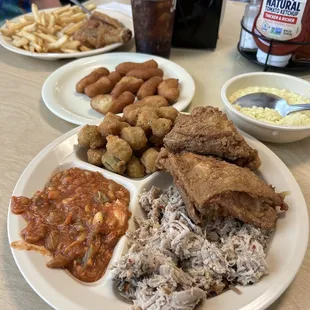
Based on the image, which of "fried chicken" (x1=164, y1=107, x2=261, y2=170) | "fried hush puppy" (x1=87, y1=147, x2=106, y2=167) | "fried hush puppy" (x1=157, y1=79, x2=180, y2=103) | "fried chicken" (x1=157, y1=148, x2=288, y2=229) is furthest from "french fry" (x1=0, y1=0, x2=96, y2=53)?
"fried chicken" (x1=157, y1=148, x2=288, y2=229)

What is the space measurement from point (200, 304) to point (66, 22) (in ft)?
8.01

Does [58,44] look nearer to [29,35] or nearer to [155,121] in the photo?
[29,35]

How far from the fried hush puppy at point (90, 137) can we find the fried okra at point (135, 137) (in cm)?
12

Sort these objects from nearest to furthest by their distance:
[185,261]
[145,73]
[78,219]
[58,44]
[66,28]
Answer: [185,261], [78,219], [145,73], [58,44], [66,28]

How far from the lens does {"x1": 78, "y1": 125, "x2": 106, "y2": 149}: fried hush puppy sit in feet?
5.43

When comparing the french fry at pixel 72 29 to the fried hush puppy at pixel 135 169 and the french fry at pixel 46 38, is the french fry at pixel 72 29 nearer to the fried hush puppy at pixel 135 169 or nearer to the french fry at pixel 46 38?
the french fry at pixel 46 38

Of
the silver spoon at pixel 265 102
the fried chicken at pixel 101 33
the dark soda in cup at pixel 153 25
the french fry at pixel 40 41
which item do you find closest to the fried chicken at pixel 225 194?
the silver spoon at pixel 265 102

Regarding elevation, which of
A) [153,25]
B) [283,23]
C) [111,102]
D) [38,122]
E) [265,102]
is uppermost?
[283,23]

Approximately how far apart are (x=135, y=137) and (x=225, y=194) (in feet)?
1.83

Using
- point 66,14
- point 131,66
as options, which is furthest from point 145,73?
point 66,14

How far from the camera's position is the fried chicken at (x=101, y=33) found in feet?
8.58

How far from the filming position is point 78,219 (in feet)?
4.56

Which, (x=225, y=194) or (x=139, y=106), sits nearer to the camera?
(x=225, y=194)

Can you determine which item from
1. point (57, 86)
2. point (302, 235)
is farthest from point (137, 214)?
point (57, 86)
